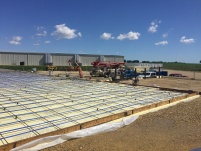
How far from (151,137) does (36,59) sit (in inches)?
2116

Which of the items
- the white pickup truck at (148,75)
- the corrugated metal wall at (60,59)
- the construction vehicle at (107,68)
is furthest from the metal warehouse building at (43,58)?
the white pickup truck at (148,75)

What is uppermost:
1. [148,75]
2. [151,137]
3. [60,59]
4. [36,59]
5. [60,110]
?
[60,59]

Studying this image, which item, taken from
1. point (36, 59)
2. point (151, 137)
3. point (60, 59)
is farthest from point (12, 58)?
point (151, 137)

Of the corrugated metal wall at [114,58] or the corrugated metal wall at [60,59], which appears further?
the corrugated metal wall at [114,58]

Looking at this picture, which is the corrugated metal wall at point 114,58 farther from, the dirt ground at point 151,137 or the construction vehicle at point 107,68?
the dirt ground at point 151,137

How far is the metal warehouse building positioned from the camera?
168 feet

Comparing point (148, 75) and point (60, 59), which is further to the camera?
point (60, 59)

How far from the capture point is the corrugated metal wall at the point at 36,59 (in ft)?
182

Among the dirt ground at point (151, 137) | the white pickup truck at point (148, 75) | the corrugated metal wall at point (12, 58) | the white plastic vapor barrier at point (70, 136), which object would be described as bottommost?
the dirt ground at point (151, 137)

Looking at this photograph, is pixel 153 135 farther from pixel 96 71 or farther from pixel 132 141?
pixel 96 71

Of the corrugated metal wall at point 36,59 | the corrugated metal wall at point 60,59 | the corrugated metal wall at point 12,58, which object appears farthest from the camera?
the corrugated metal wall at point 60,59

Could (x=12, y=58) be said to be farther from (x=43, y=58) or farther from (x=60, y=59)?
(x=60, y=59)

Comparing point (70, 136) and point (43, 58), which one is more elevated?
point (43, 58)

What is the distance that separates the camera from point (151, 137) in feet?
20.6
